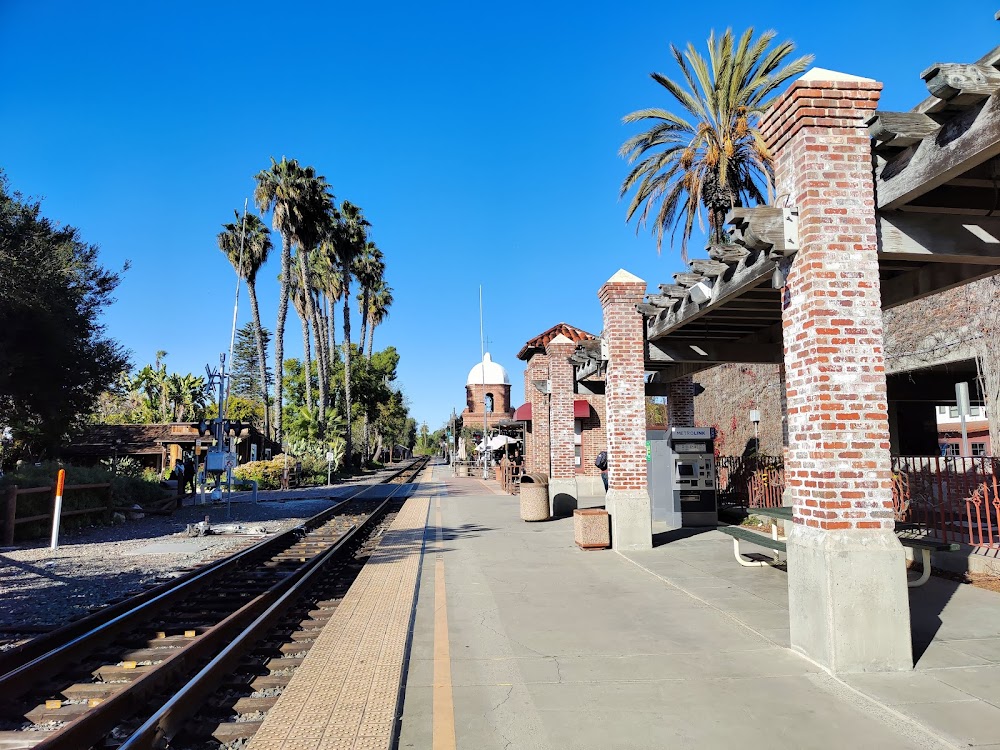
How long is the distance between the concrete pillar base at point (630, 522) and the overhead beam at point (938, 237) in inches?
231

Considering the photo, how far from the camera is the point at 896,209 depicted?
592 cm

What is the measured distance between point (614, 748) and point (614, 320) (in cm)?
822

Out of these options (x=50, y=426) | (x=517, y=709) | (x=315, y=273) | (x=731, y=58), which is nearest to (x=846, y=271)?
(x=517, y=709)

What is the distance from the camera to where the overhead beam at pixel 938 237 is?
19.2ft

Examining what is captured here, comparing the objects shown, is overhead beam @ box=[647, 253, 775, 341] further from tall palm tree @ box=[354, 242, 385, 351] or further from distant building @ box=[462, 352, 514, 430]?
distant building @ box=[462, 352, 514, 430]

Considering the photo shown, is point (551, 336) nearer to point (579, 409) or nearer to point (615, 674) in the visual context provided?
point (579, 409)

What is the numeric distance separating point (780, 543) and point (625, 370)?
14.0 ft

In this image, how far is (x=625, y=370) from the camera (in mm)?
11211

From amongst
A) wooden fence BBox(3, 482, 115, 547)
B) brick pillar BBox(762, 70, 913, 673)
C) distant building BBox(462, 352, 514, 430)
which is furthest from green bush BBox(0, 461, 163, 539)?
distant building BBox(462, 352, 514, 430)

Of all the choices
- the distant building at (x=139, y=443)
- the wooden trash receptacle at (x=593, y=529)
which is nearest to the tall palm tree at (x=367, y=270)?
the distant building at (x=139, y=443)

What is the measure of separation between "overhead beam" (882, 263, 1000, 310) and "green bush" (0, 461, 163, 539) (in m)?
16.4

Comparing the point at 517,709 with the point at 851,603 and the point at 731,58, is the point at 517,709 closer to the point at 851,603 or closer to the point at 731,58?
the point at 851,603

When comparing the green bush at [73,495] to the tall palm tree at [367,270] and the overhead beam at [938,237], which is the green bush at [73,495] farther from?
the tall palm tree at [367,270]

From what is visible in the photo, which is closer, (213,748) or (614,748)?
(614,748)
